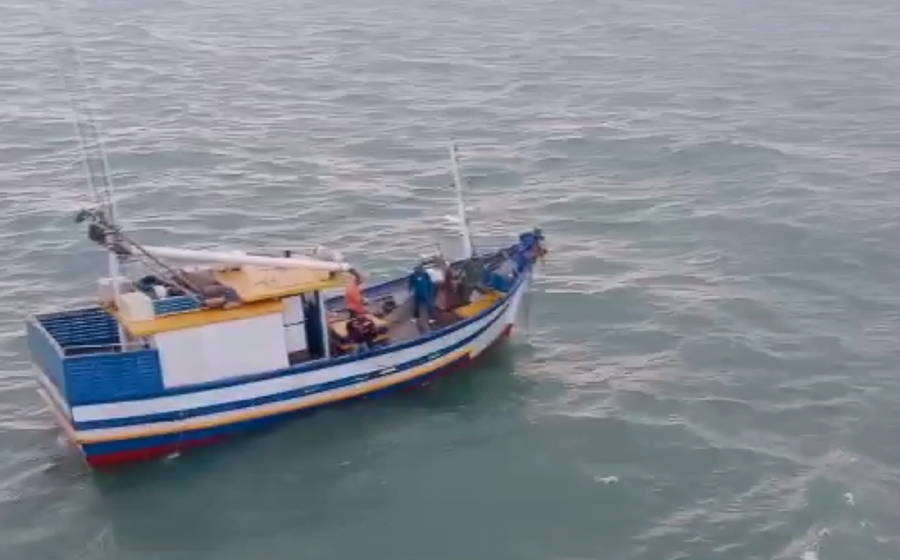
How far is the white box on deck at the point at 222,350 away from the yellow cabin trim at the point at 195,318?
0.35 feet

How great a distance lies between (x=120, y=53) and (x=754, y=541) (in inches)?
1765

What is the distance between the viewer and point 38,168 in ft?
145

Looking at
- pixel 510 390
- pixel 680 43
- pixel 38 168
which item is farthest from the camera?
pixel 680 43

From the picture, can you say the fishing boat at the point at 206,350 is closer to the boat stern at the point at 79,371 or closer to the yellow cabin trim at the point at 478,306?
the boat stern at the point at 79,371

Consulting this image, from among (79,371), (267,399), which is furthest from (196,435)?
(79,371)

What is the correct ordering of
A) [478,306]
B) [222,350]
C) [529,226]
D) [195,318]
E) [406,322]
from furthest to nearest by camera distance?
[529,226] → [478,306] → [406,322] → [222,350] → [195,318]

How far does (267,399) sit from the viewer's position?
25.9 meters

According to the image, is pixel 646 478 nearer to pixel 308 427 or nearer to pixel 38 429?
pixel 308 427

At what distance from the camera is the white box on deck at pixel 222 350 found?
24.8 meters

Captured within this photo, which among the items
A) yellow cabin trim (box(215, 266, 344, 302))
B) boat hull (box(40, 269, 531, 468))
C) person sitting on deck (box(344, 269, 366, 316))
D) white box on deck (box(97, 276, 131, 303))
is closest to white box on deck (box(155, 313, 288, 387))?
boat hull (box(40, 269, 531, 468))

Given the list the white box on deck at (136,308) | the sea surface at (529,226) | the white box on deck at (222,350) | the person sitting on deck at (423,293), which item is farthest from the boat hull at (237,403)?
the white box on deck at (136,308)

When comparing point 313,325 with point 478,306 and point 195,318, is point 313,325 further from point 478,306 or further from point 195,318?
point 478,306

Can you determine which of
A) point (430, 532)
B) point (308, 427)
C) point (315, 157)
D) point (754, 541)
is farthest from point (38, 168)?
point (754, 541)

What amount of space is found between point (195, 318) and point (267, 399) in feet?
7.12
